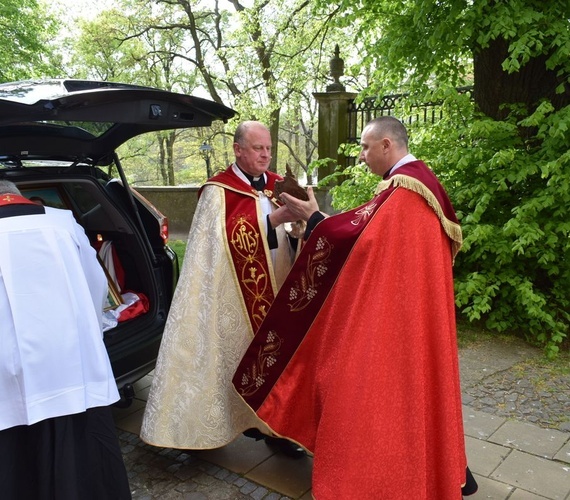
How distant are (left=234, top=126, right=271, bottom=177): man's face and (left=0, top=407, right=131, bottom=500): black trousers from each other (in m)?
1.48

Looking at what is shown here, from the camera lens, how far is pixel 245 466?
3131mm

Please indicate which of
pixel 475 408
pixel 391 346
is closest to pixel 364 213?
pixel 391 346

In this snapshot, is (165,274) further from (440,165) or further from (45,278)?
(440,165)

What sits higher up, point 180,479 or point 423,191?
point 423,191

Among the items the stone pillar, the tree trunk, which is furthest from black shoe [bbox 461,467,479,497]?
the stone pillar

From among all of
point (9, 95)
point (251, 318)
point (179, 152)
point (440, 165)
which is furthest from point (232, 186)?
point (179, 152)

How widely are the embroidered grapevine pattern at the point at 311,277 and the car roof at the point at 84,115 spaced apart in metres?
1.05

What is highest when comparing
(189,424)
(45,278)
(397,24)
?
(397,24)

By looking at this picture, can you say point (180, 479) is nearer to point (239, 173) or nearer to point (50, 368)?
point (50, 368)

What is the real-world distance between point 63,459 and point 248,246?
1368 mm

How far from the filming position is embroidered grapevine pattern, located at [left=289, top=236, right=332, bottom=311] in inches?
103

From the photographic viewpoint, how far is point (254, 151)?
9.95 feet

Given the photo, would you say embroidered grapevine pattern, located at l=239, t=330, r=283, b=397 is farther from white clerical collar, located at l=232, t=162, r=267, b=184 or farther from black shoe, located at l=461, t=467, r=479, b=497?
black shoe, located at l=461, t=467, r=479, b=497

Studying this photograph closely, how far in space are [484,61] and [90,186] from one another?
3890 mm
